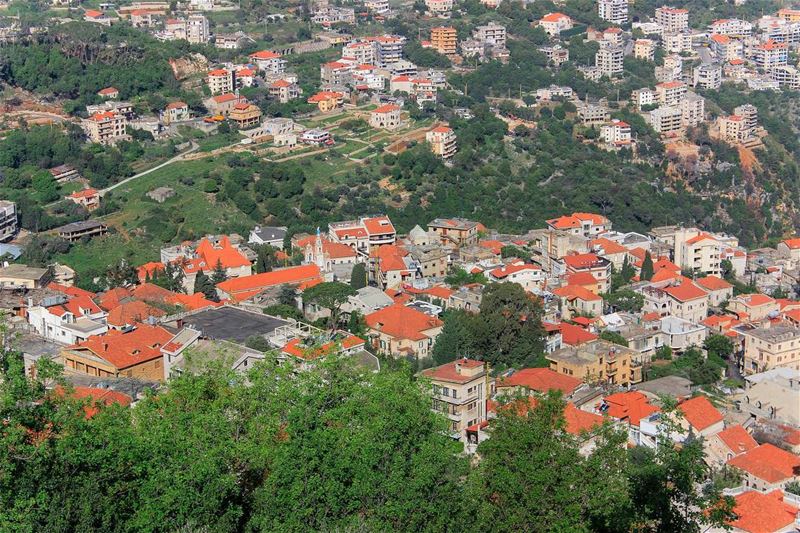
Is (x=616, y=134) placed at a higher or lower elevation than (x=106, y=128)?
lower

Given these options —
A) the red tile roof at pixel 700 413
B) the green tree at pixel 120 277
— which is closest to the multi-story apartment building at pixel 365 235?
the green tree at pixel 120 277

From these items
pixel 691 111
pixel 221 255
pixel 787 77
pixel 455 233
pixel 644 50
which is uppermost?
pixel 221 255

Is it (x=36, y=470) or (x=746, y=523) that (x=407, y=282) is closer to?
(x=746, y=523)

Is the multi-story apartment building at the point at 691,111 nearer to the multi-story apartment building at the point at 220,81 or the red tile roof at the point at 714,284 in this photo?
the multi-story apartment building at the point at 220,81

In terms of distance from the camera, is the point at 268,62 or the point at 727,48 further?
the point at 727,48

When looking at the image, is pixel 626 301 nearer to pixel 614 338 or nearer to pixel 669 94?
pixel 614 338

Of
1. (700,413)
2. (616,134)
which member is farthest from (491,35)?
(700,413)

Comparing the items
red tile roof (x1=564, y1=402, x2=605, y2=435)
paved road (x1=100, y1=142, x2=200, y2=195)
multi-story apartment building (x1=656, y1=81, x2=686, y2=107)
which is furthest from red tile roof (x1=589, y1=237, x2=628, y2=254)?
multi-story apartment building (x1=656, y1=81, x2=686, y2=107)
